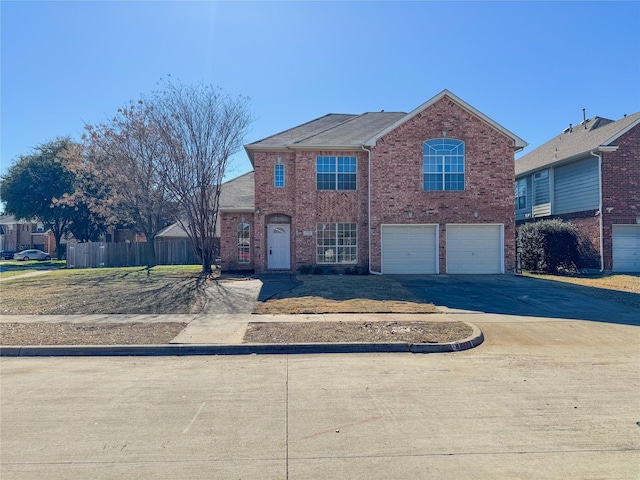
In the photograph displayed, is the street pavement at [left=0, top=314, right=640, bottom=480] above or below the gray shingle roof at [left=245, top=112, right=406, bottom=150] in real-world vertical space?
below

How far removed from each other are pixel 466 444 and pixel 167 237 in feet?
104

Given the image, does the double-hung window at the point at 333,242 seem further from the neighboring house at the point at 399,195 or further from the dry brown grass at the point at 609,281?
the dry brown grass at the point at 609,281

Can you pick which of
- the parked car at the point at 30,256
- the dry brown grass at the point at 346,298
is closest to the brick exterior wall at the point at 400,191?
the dry brown grass at the point at 346,298

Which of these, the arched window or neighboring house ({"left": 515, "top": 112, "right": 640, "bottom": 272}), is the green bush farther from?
the arched window

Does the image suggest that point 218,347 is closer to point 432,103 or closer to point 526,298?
point 526,298

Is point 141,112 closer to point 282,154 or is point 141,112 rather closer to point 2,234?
point 282,154

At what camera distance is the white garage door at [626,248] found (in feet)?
66.4

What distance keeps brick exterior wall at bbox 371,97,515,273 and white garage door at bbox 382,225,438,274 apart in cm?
34

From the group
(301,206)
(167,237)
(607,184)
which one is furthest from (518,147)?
(167,237)

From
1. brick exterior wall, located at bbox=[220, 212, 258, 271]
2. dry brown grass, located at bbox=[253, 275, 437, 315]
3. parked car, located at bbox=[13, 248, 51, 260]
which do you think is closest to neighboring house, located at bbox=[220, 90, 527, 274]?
brick exterior wall, located at bbox=[220, 212, 258, 271]

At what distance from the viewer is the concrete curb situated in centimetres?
766

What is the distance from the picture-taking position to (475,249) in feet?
61.6

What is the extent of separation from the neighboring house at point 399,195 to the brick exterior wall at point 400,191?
0.04 meters

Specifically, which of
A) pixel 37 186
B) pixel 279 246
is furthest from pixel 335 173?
pixel 37 186
